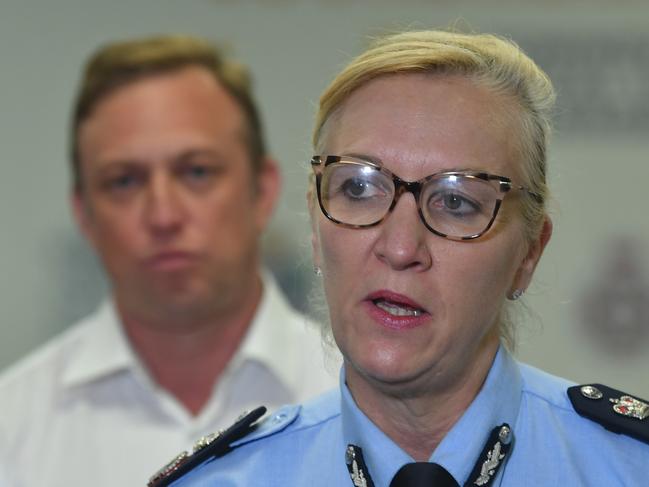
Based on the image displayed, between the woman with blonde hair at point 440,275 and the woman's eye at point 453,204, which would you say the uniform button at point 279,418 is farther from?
the woman's eye at point 453,204

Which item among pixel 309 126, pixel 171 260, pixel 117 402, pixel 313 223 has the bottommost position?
pixel 117 402

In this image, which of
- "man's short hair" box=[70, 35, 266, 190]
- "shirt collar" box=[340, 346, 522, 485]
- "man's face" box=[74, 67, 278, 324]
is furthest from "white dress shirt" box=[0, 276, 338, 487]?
"shirt collar" box=[340, 346, 522, 485]

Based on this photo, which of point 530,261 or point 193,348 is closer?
point 530,261

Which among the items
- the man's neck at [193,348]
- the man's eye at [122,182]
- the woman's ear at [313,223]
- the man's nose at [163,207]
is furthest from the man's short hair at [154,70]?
the woman's ear at [313,223]

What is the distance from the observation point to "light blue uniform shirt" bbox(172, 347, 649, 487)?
1539 mm

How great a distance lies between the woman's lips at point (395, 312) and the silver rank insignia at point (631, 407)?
282 mm

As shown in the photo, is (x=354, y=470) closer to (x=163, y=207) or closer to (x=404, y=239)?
(x=404, y=239)

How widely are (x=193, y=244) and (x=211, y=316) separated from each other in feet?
0.56

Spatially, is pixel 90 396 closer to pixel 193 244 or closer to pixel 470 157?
pixel 193 244

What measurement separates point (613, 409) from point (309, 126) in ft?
6.25

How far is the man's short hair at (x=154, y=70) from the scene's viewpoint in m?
2.95

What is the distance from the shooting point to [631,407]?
1.59m

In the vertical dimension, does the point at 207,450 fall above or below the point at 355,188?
below

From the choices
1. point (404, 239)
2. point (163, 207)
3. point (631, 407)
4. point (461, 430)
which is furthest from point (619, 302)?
point (404, 239)
